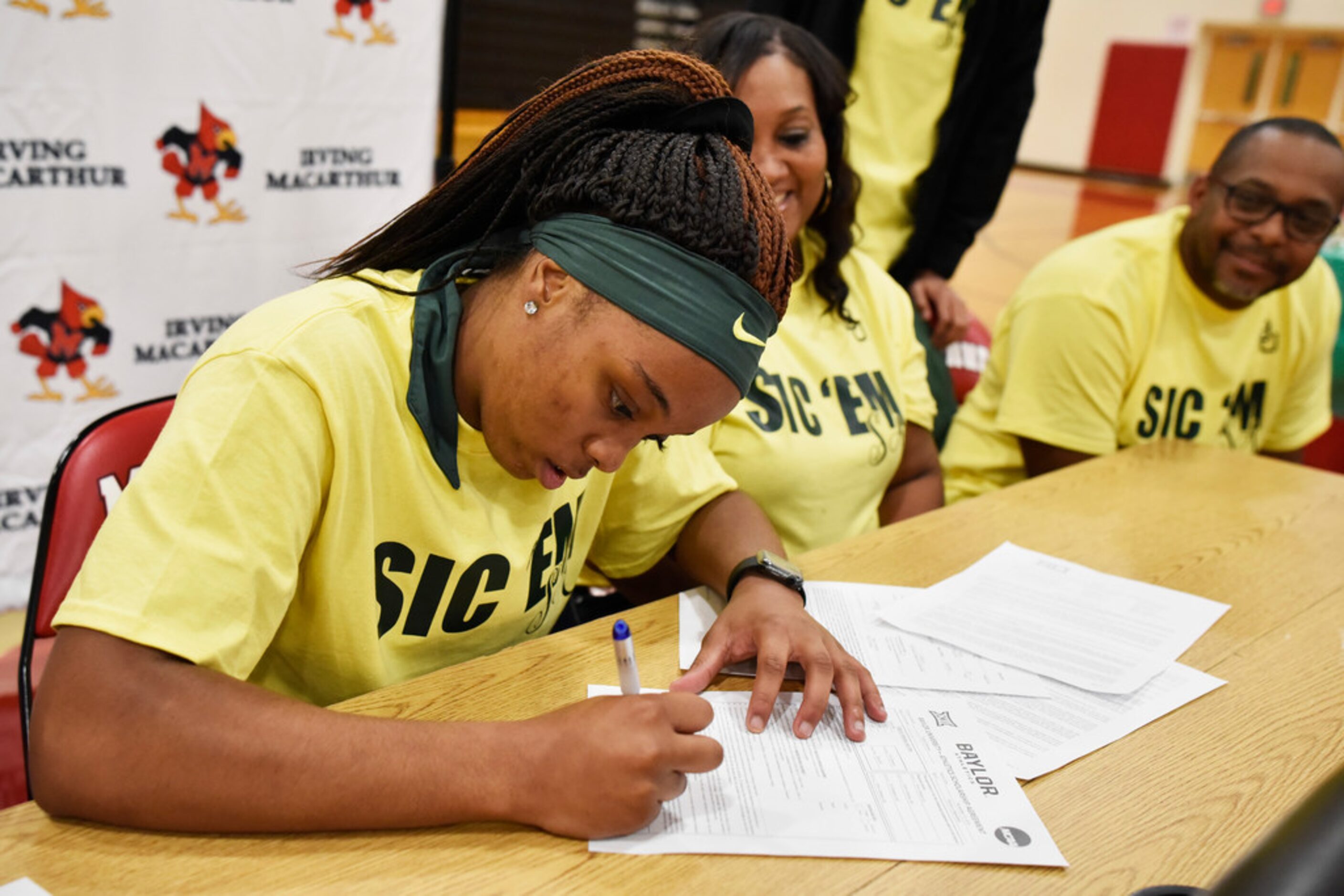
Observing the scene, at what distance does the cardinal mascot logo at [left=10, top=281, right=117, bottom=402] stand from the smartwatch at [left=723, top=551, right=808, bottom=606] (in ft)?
6.31

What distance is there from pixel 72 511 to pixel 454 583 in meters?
0.47

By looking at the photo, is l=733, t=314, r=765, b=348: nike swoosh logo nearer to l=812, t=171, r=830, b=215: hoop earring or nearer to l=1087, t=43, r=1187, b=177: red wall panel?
l=812, t=171, r=830, b=215: hoop earring

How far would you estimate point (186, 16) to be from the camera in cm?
245

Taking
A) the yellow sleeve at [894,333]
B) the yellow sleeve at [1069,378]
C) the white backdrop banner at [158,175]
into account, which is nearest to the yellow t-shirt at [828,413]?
the yellow sleeve at [894,333]

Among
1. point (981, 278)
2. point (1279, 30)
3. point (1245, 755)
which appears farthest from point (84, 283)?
point (1279, 30)

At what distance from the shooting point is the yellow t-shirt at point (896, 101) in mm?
2635

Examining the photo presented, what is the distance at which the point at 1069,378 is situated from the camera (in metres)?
2.28

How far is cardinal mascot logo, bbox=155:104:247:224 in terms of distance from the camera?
252cm

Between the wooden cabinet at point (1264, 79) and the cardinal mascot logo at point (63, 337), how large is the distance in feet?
36.6

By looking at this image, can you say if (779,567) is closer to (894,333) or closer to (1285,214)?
(894,333)

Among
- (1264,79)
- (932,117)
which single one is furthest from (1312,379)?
(1264,79)

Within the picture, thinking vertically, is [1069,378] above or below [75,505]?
above

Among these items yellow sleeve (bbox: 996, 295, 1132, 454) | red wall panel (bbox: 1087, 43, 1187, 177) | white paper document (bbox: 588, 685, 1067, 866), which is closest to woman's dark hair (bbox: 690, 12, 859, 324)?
yellow sleeve (bbox: 996, 295, 1132, 454)

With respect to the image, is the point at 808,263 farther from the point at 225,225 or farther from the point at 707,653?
the point at 225,225
